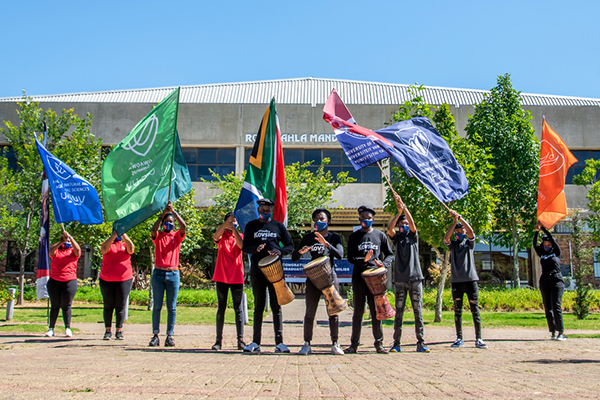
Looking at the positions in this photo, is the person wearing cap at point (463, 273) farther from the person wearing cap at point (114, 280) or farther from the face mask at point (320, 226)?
the person wearing cap at point (114, 280)

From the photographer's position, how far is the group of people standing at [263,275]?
24.4 feet

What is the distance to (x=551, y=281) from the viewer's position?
33.0ft

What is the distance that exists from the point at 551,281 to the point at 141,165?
7483 mm

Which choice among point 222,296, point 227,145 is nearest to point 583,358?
point 222,296

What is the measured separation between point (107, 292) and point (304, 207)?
14609 millimetres

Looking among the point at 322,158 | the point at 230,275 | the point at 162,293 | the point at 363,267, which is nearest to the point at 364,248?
the point at 363,267

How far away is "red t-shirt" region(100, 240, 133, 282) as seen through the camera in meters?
8.93

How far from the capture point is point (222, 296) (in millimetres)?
8039

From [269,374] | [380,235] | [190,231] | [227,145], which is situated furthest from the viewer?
[227,145]

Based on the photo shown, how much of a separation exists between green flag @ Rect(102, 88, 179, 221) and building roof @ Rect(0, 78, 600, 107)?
34197 mm

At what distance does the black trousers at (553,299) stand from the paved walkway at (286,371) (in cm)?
85

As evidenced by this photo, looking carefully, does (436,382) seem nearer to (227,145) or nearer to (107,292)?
(107,292)

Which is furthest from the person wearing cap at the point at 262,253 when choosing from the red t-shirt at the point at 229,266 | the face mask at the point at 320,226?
the red t-shirt at the point at 229,266

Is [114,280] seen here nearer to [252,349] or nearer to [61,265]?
[61,265]
